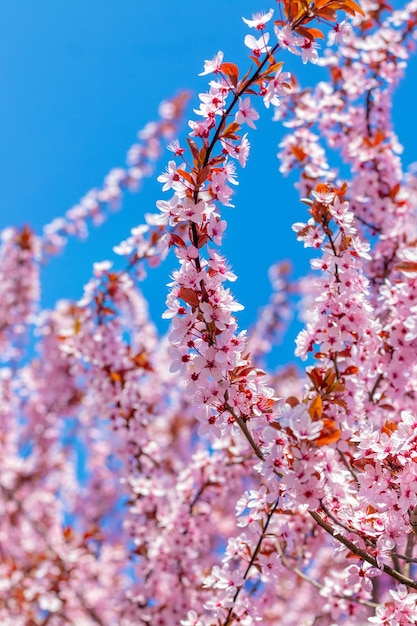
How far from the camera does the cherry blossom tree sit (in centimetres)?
242

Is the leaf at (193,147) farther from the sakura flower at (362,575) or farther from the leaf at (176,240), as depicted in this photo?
the sakura flower at (362,575)

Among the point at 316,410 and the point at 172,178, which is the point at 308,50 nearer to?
the point at 172,178

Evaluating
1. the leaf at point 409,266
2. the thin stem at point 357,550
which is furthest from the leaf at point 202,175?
Answer: the thin stem at point 357,550

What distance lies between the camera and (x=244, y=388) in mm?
2496

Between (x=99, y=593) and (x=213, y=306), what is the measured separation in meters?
8.19

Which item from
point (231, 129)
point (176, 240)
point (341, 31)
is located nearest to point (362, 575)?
point (176, 240)

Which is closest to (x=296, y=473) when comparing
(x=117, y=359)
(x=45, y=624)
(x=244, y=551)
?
(x=244, y=551)

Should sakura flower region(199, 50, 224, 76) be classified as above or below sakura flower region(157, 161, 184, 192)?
above

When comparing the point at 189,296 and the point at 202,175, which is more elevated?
the point at 202,175

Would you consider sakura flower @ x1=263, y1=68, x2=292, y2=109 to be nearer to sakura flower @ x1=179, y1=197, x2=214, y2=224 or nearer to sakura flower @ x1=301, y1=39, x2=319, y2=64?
sakura flower @ x1=301, y1=39, x2=319, y2=64

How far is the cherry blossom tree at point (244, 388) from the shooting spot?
95.2 inches

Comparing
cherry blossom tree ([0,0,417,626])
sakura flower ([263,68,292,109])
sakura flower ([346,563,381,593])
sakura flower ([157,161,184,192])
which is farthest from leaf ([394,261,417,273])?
sakura flower ([346,563,381,593])

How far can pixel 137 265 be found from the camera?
5.18m

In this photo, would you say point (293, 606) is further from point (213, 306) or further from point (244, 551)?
point (213, 306)
